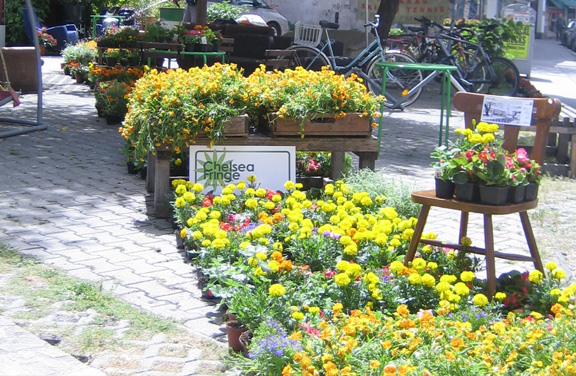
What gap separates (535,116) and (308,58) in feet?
31.4

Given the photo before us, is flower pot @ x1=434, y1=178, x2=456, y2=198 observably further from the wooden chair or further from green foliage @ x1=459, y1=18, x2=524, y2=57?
green foliage @ x1=459, y1=18, x2=524, y2=57

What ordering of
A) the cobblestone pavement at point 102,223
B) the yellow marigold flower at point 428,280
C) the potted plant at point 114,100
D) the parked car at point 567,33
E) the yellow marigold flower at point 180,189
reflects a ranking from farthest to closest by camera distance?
the parked car at point 567,33 < the potted plant at point 114,100 < the yellow marigold flower at point 180,189 < the cobblestone pavement at point 102,223 < the yellow marigold flower at point 428,280

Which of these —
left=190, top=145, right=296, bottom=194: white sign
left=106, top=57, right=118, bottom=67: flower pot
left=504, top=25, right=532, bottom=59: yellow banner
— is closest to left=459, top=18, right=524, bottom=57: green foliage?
left=504, top=25, right=532, bottom=59: yellow banner

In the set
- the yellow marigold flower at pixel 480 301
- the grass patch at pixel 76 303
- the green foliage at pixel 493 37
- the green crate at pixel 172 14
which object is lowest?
the grass patch at pixel 76 303

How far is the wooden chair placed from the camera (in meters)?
4.40

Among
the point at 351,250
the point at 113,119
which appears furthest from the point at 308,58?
the point at 351,250

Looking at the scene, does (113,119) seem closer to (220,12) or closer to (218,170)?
(218,170)

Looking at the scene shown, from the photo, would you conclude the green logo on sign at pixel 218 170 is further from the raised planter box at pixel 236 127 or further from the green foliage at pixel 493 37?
the green foliage at pixel 493 37

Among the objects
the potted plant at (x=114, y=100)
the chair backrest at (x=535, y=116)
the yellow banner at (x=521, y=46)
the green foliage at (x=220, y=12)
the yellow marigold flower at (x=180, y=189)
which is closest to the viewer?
the chair backrest at (x=535, y=116)

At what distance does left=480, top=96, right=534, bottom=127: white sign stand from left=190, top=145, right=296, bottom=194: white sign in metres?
1.68

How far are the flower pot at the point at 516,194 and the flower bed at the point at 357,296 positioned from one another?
0.38 meters

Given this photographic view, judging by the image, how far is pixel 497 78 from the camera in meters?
16.2

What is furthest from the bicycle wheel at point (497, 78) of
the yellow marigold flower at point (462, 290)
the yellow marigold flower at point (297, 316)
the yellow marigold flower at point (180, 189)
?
the yellow marigold flower at point (297, 316)

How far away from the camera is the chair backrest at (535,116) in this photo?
534 centimetres
